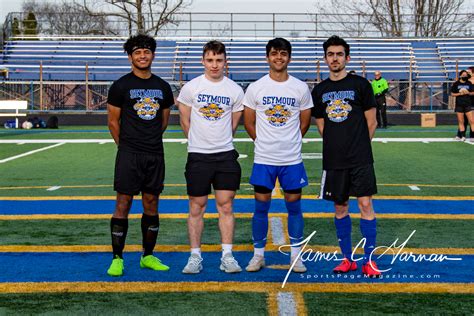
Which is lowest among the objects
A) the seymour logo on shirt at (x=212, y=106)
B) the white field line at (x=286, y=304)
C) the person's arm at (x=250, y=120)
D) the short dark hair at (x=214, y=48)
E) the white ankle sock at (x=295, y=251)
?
the white field line at (x=286, y=304)

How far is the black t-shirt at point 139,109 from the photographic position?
5.92 metres

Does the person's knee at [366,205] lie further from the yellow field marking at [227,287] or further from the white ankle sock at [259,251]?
the white ankle sock at [259,251]

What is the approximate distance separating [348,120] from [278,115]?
51 centimetres

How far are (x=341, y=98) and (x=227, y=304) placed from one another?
5.85 ft

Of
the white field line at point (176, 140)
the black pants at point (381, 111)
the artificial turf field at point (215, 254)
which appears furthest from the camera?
the black pants at point (381, 111)

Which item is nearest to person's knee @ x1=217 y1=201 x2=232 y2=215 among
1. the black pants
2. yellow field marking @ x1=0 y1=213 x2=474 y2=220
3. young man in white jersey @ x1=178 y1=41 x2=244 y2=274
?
young man in white jersey @ x1=178 y1=41 x2=244 y2=274

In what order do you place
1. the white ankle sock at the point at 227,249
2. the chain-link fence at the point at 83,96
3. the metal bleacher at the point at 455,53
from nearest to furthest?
the white ankle sock at the point at 227,249 < the chain-link fence at the point at 83,96 < the metal bleacher at the point at 455,53

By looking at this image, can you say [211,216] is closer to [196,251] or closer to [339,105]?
[196,251]

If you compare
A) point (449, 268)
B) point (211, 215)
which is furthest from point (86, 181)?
point (449, 268)

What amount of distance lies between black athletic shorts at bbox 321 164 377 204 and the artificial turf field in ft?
1.87

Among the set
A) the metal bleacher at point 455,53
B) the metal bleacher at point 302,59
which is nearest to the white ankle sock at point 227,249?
the metal bleacher at point 302,59

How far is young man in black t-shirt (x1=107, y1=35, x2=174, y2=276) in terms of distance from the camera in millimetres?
5926

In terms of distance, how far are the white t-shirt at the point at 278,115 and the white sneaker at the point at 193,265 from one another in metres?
0.85

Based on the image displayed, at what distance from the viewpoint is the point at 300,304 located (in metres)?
5.01
